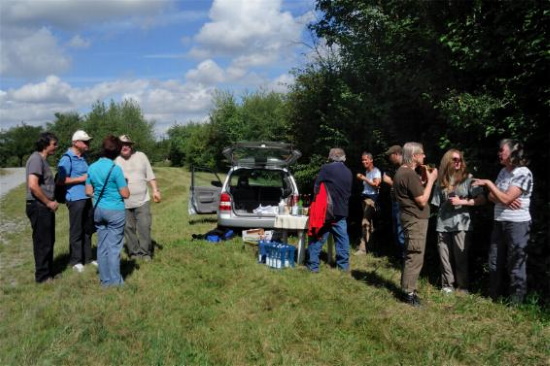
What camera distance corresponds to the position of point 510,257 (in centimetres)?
518

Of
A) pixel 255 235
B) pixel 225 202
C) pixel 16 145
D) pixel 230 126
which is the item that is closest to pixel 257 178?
pixel 225 202

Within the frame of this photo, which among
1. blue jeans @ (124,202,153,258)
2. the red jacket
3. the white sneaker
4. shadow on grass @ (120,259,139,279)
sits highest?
the red jacket

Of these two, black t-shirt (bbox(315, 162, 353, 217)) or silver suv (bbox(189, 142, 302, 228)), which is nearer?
black t-shirt (bbox(315, 162, 353, 217))

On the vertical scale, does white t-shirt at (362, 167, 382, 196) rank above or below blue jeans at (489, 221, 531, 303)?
above

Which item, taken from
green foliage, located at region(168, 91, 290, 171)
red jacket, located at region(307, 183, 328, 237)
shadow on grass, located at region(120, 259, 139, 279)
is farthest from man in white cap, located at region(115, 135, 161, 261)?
green foliage, located at region(168, 91, 290, 171)

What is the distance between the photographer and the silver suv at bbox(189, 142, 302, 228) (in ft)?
29.1

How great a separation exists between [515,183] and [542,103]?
1.02 meters

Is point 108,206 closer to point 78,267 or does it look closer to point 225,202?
point 78,267

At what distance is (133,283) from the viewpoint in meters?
6.11

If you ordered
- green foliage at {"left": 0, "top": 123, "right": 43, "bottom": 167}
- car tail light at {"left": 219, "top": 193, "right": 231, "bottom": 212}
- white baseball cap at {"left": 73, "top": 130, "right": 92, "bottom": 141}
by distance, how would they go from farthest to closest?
1. green foliage at {"left": 0, "top": 123, "right": 43, "bottom": 167}
2. car tail light at {"left": 219, "top": 193, "right": 231, "bottom": 212}
3. white baseball cap at {"left": 73, "top": 130, "right": 92, "bottom": 141}

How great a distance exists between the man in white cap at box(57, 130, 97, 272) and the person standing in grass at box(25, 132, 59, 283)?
0.47m

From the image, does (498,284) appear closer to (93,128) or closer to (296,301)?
(296,301)

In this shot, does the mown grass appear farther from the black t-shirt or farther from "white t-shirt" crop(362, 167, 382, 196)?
"white t-shirt" crop(362, 167, 382, 196)

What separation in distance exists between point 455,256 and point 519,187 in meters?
1.26
